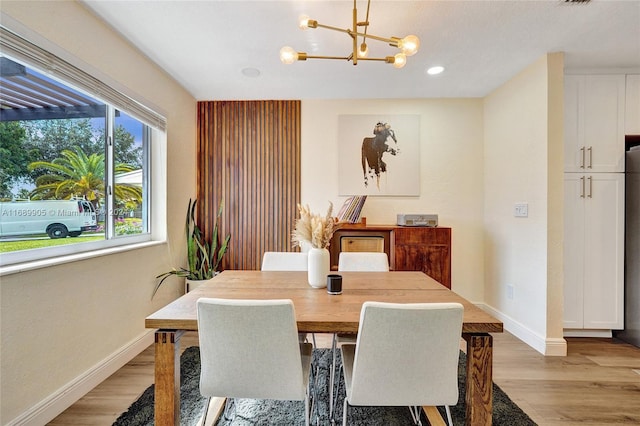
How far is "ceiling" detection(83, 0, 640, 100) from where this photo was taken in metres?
1.86

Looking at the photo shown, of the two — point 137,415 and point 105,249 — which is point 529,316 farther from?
point 105,249

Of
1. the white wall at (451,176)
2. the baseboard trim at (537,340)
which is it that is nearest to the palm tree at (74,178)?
the white wall at (451,176)

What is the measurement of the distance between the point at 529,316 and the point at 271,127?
10.7 feet

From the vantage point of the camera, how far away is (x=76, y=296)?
1770mm

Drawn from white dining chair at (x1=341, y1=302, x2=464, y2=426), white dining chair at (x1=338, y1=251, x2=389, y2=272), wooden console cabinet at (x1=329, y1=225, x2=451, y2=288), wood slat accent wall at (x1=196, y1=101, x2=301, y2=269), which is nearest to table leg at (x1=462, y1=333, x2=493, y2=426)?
white dining chair at (x1=341, y1=302, x2=464, y2=426)

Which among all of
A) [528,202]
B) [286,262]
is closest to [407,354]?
[286,262]

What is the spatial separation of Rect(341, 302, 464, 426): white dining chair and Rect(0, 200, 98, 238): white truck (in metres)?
1.85

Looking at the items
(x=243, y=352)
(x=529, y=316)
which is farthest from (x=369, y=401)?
(x=529, y=316)

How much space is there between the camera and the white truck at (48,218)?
4.94ft

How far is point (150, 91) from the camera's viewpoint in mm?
2525

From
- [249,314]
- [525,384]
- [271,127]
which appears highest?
[271,127]

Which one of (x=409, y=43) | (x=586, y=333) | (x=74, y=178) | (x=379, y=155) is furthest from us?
(x=379, y=155)

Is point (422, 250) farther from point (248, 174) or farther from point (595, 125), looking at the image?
point (248, 174)

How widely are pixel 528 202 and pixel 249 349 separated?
273 cm
